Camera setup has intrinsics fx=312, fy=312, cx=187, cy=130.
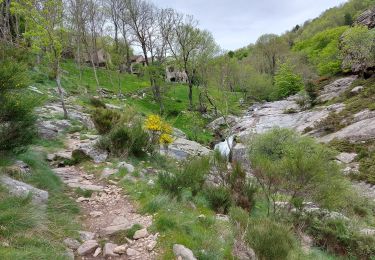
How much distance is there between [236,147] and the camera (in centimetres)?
2439

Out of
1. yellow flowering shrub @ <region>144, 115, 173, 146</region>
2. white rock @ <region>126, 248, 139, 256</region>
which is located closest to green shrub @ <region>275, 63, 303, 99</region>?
yellow flowering shrub @ <region>144, 115, 173, 146</region>

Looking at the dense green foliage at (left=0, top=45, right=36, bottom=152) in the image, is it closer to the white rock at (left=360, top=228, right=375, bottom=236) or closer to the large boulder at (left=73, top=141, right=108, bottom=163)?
the large boulder at (left=73, top=141, right=108, bottom=163)

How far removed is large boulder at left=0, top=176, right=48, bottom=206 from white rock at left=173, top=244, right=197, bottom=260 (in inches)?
96.9

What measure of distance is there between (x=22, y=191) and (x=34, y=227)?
3.65 feet

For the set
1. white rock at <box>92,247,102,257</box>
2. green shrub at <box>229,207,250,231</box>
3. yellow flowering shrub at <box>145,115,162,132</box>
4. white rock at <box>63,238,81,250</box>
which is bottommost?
green shrub at <box>229,207,250,231</box>

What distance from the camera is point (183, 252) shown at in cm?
471

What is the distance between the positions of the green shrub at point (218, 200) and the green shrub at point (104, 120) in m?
4.90

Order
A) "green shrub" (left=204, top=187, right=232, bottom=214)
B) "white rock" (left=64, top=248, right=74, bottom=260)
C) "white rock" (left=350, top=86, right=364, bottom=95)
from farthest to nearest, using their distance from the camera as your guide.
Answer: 1. "white rock" (left=350, top=86, right=364, bottom=95)
2. "green shrub" (left=204, top=187, right=232, bottom=214)
3. "white rock" (left=64, top=248, right=74, bottom=260)

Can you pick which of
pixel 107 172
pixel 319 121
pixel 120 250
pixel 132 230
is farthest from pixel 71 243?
pixel 319 121

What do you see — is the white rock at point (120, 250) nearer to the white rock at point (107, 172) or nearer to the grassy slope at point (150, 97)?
the white rock at point (107, 172)

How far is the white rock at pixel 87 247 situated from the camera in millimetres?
4589

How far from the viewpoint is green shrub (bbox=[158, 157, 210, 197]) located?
7514 mm

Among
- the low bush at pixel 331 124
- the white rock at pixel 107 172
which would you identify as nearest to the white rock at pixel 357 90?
the low bush at pixel 331 124

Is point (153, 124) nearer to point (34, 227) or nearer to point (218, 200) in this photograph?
point (218, 200)
